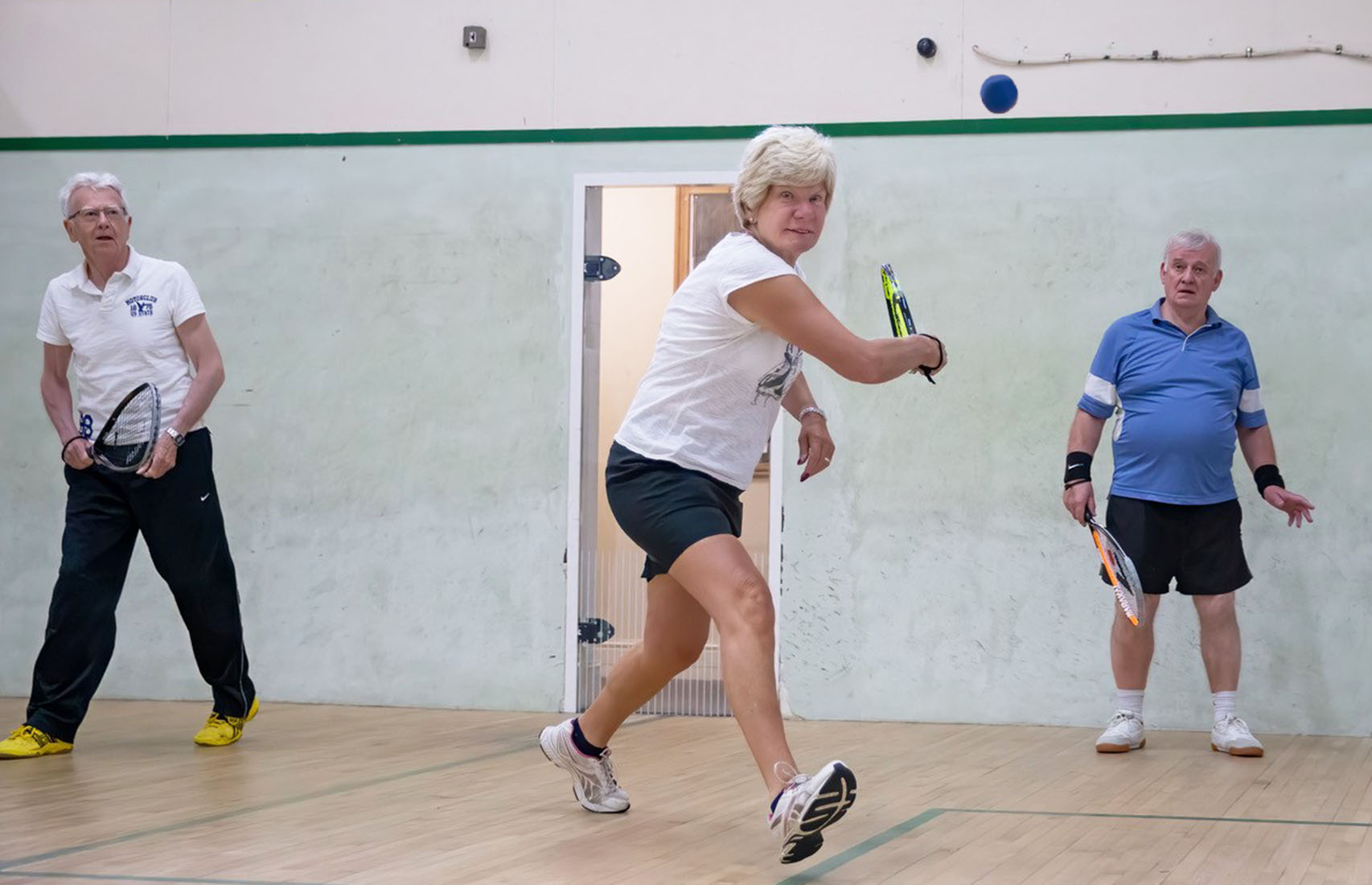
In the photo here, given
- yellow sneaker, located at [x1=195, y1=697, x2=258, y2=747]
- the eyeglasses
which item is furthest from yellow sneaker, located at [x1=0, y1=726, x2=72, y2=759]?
the eyeglasses

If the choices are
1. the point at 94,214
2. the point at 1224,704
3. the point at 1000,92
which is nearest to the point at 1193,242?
the point at 1000,92

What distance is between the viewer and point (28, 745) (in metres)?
4.39

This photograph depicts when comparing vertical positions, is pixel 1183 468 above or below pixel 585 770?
above

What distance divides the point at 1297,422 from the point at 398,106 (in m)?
3.19

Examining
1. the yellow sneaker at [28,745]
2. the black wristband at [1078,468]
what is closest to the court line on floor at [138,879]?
the yellow sneaker at [28,745]

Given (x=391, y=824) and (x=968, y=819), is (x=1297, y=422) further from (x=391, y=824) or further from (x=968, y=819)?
(x=391, y=824)

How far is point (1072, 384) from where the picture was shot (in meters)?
5.42

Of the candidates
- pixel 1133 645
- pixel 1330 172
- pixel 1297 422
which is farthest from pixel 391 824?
pixel 1330 172

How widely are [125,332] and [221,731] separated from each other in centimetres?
113

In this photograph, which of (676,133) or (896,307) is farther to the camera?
(676,133)

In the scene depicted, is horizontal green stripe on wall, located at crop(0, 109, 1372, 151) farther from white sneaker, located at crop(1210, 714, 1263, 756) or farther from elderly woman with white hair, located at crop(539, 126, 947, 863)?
elderly woman with white hair, located at crop(539, 126, 947, 863)

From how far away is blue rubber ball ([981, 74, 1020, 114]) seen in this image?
5434 millimetres

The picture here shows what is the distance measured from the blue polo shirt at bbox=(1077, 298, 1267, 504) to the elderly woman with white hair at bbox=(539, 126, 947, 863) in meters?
1.75

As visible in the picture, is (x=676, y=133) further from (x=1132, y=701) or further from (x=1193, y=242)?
(x=1132, y=701)
